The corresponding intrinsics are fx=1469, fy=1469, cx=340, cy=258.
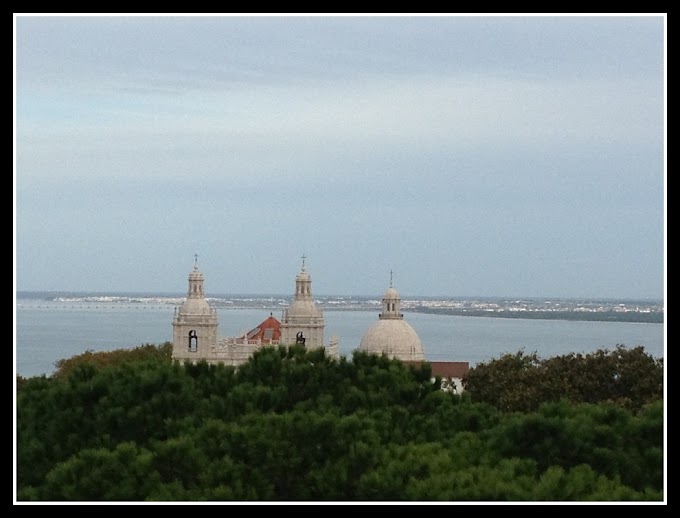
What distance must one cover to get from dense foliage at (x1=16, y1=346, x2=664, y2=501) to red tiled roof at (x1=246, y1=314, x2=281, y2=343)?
48.4m

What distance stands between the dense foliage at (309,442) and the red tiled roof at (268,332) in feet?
159

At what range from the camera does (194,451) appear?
1905cm

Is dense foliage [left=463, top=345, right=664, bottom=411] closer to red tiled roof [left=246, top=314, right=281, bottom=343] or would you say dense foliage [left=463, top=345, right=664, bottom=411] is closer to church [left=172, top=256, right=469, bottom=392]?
church [left=172, top=256, right=469, bottom=392]

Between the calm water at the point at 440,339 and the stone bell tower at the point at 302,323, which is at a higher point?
the stone bell tower at the point at 302,323

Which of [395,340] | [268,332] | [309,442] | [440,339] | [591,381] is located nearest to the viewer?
[309,442]

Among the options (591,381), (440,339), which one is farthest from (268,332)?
(440,339)

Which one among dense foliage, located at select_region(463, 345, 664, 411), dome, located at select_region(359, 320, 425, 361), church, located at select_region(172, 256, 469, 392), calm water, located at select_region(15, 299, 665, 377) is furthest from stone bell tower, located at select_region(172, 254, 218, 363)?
dense foliage, located at select_region(463, 345, 664, 411)

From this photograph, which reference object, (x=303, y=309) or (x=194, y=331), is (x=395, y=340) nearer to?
(x=303, y=309)

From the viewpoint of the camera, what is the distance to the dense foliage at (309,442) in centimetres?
1834

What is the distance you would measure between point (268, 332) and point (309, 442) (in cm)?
5577

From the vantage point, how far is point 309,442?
64.5 ft

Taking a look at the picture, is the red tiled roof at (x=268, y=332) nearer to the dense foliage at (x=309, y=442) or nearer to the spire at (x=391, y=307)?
the spire at (x=391, y=307)

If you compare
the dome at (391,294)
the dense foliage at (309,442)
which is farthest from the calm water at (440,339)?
the dense foliage at (309,442)
